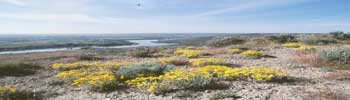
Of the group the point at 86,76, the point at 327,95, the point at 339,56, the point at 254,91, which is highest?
the point at 339,56

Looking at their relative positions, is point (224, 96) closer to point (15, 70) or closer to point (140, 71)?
point (140, 71)

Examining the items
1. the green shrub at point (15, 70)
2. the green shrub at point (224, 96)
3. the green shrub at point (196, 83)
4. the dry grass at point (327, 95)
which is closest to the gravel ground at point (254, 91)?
the dry grass at point (327, 95)

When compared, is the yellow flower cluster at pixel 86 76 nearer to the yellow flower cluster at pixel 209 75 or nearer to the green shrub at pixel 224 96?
the yellow flower cluster at pixel 209 75

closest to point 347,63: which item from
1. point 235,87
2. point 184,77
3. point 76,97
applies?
point 235,87

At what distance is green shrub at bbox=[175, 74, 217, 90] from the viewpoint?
845 cm

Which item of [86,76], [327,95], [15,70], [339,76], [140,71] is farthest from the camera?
[15,70]

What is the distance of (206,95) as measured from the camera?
7.70m

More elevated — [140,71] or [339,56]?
[339,56]

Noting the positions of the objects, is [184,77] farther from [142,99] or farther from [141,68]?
[141,68]

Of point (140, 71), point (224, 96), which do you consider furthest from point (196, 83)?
point (140, 71)

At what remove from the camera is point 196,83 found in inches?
335

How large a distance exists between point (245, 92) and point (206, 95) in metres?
0.97

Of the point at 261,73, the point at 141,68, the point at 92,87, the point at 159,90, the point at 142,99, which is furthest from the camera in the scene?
the point at 141,68

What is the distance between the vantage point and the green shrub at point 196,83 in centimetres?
845
